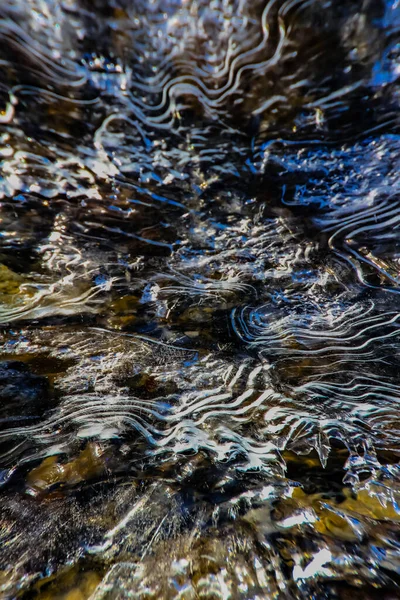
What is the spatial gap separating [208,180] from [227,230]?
0.38m

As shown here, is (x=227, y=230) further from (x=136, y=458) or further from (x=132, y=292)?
(x=136, y=458)

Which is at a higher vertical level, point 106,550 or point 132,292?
point 132,292

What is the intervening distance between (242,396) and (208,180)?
1663 mm

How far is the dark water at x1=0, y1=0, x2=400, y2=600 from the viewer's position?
1.11 m

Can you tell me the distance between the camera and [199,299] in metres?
2.16

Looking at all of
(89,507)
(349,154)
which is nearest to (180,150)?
(349,154)

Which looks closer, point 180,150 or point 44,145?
point 44,145

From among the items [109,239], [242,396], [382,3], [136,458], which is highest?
[382,3]

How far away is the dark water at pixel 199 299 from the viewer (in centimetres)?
111

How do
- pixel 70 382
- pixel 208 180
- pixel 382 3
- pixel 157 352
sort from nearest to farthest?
pixel 382 3, pixel 208 180, pixel 70 382, pixel 157 352

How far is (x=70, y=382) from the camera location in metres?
2.04

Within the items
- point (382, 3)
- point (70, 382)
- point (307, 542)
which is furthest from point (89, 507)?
point (382, 3)

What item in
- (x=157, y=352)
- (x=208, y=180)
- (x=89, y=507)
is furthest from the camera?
(x=157, y=352)

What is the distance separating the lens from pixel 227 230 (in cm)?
184
